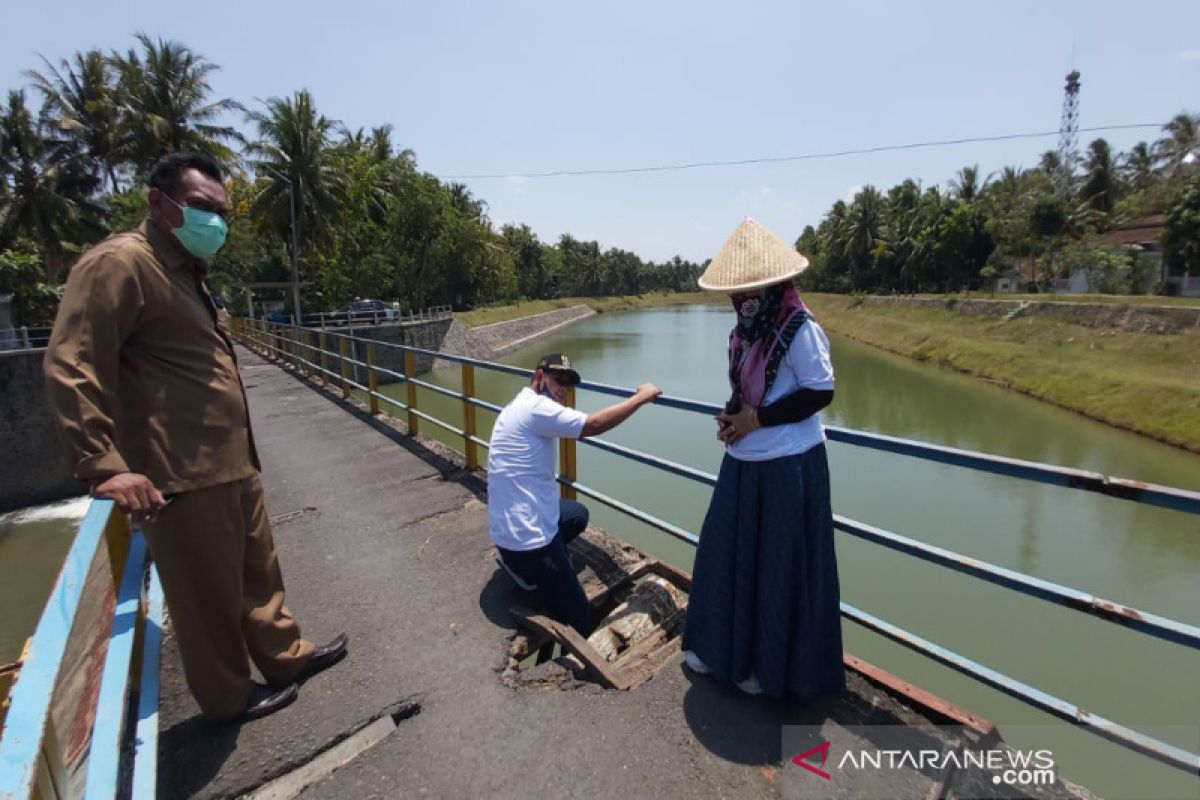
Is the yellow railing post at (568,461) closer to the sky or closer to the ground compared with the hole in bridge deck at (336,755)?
closer to the sky

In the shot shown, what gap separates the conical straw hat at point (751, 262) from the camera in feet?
6.18

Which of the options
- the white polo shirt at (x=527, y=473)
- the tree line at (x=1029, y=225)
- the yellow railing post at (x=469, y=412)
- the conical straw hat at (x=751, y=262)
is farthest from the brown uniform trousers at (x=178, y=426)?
the tree line at (x=1029, y=225)

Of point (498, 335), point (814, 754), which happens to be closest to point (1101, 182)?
point (498, 335)

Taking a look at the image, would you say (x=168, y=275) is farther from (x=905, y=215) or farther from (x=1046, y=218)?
(x=905, y=215)

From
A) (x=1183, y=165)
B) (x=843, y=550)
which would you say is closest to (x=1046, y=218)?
(x=1183, y=165)

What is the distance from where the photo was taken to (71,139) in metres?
23.5

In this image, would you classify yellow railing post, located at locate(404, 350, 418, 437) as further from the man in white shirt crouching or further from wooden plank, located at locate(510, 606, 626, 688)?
wooden plank, located at locate(510, 606, 626, 688)

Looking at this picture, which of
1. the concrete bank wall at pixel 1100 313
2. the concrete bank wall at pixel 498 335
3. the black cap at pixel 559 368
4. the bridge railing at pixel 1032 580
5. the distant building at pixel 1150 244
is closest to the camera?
the bridge railing at pixel 1032 580

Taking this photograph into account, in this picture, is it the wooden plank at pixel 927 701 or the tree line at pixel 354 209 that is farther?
the tree line at pixel 354 209

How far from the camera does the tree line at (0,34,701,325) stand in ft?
67.7

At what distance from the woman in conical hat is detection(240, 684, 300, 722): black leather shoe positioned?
5.08 ft

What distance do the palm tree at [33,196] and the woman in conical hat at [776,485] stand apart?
85.0 feet

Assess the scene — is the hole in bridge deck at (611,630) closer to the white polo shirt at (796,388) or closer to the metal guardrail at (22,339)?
the white polo shirt at (796,388)

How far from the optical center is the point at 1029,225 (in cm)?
2978
